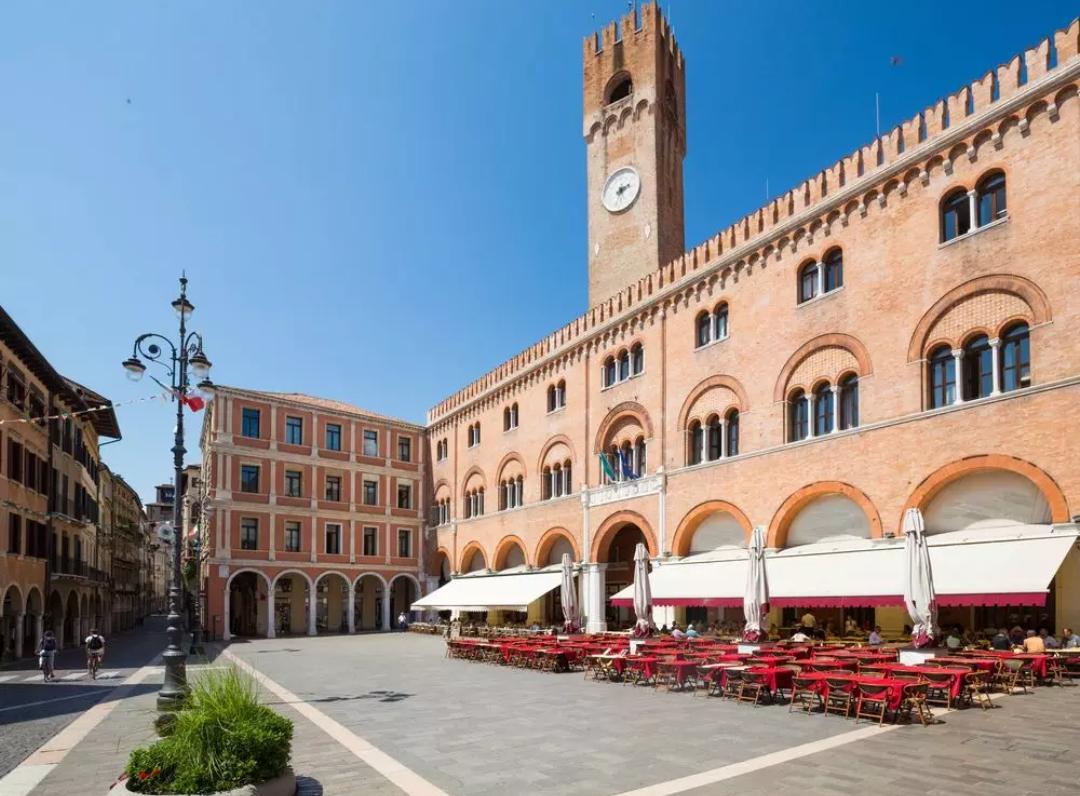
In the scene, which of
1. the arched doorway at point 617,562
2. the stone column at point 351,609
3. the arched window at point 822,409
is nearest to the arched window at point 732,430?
the arched window at point 822,409

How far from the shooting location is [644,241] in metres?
34.1

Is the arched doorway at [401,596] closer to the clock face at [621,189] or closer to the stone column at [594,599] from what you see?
the stone column at [594,599]

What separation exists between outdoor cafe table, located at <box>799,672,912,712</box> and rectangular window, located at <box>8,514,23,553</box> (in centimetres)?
2553

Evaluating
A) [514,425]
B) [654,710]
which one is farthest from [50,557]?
[654,710]

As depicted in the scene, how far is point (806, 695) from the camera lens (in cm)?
1403

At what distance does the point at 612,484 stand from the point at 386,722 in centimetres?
1815

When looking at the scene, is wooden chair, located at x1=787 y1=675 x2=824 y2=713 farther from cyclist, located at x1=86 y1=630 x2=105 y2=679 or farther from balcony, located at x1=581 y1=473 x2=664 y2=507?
cyclist, located at x1=86 y1=630 x2=105 y2=679

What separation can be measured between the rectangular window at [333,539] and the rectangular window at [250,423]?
253 inches

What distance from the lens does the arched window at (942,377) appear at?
1900 centimetres

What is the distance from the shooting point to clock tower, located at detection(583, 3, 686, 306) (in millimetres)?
34250

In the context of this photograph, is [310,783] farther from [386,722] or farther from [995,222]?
[995,222]

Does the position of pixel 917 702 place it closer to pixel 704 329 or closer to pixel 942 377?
pixel 942 377

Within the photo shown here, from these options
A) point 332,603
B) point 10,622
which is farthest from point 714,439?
point 332,603

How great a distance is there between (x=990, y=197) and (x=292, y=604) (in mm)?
39232
